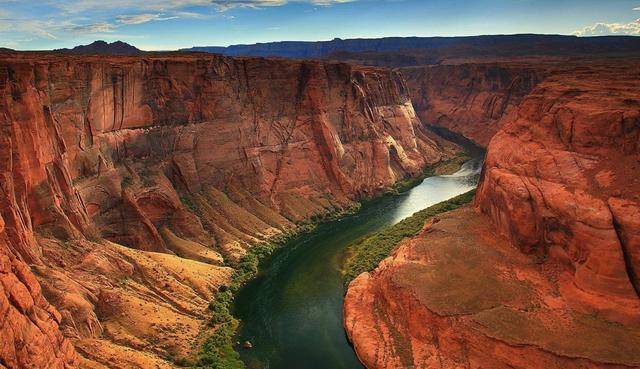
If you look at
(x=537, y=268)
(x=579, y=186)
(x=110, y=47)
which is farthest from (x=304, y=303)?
(x=110, y=47)

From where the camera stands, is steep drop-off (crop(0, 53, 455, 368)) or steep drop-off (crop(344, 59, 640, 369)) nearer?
steep drop-off (crop(344, 59, 640, 369))

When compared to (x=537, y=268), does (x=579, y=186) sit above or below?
above

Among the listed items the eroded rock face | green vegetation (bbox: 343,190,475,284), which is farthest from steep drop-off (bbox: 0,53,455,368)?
the eroded rock face

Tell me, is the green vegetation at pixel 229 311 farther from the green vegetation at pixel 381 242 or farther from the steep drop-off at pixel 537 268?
the steep drop-off at pixel 537 268

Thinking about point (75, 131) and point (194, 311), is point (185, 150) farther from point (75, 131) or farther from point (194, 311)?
point (194, 311)

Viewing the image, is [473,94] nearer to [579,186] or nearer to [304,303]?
[579,186]

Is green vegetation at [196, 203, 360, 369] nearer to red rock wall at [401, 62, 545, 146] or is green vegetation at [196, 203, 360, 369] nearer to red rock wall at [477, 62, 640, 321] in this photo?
red rock wall at [477, 62, 640, 321]
